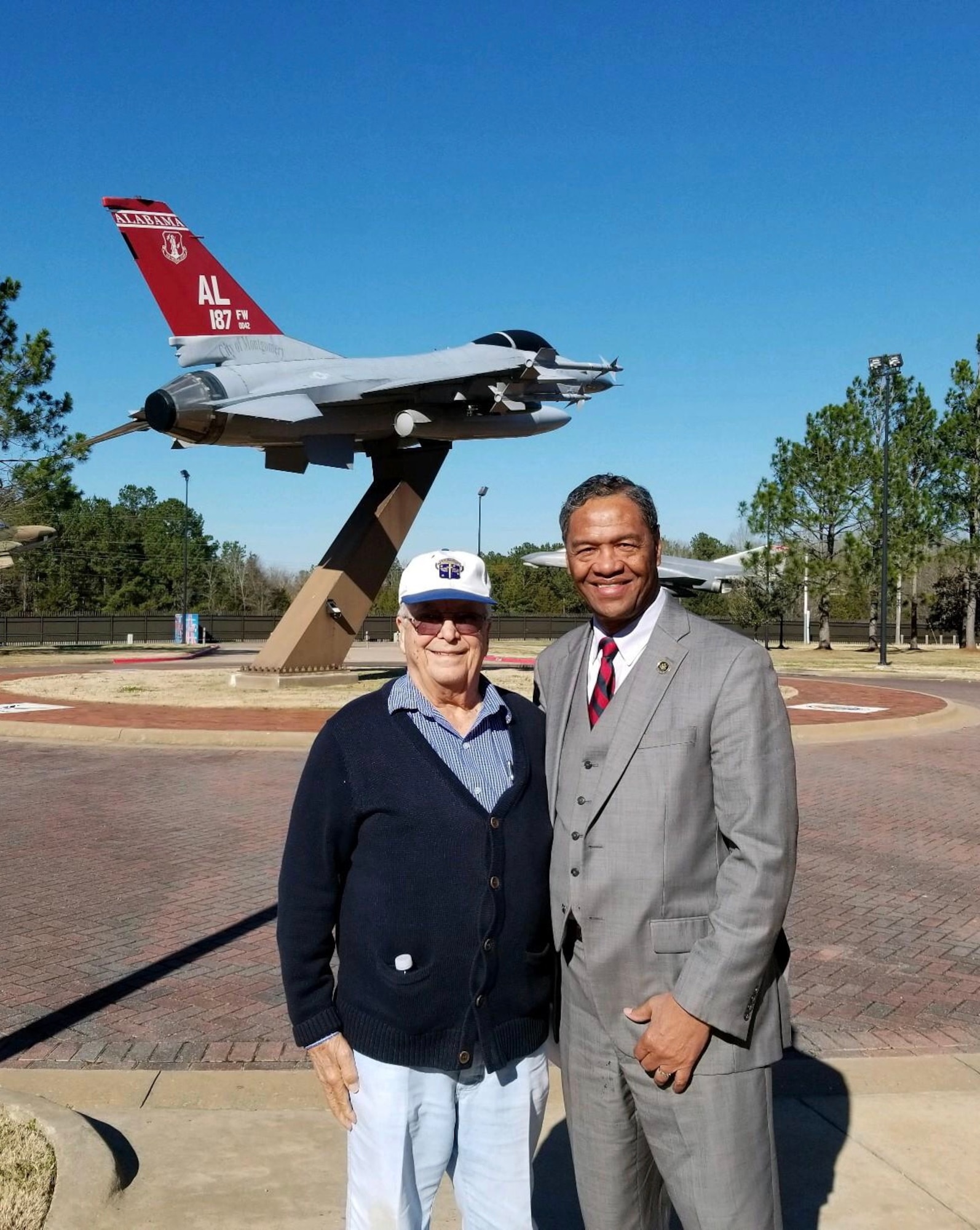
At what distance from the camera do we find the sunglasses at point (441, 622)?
2.66 metres

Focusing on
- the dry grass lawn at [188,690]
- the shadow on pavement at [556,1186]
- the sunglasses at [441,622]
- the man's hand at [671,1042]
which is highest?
the sunglasses at [441,622]

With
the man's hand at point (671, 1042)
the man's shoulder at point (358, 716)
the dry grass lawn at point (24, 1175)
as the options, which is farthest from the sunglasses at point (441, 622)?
the dry grass lawn at point (24, 1175)

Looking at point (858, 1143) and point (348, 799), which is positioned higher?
point (348, 799)

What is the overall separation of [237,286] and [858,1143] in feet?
71.9

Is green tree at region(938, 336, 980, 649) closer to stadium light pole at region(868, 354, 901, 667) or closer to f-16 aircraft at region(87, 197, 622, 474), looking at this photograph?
stadium light pole at region(868, 354, 901, 667)

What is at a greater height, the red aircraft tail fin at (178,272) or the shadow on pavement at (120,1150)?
the red aircraft tail fin at (178,272)

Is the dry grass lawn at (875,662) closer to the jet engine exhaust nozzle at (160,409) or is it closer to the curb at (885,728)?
the curb at (885,728)

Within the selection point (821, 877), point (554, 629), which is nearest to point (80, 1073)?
point (821, 877)

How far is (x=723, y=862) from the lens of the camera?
7.84 feet

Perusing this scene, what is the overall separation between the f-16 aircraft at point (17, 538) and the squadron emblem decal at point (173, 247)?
14.6 metres

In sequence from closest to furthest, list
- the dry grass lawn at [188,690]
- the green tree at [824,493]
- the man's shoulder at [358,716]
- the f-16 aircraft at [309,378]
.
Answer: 1. the man's shoulder at [358,716]
2. the dry grass lawn at [188,690]
3. the f-16 aircraft at [309,378]
4. the green tree at [824,493]

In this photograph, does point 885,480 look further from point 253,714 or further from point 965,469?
point 253,714

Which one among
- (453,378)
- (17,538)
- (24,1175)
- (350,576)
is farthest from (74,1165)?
(17,538)

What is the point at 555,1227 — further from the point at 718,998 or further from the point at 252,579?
the point at 252,579
